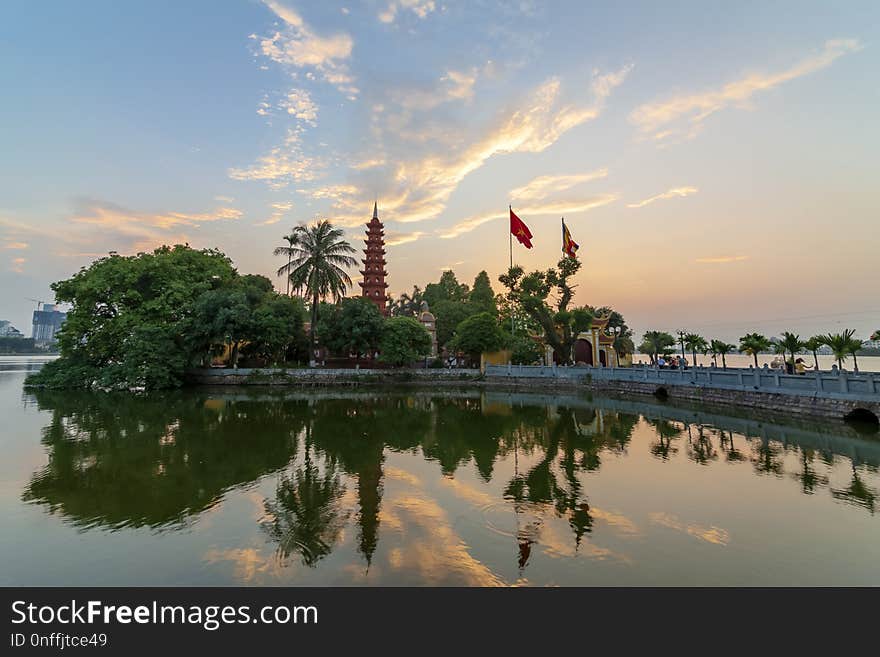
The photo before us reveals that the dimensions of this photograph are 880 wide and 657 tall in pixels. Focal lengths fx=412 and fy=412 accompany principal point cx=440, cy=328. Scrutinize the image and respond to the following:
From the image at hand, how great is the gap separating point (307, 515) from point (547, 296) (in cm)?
3035

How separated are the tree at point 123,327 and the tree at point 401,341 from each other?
47.9ft

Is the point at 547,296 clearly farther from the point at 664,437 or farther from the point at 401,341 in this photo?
the point at 664,437

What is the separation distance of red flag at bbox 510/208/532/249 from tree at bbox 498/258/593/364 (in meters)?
3.76

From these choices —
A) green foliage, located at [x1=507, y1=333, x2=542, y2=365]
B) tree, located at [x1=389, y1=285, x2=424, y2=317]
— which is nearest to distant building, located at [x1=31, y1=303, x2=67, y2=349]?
tree, located at [x1=389, y1=285, x2=424, y2=317]

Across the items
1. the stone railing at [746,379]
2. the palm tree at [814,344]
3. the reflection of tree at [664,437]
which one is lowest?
the reflection of tree at [664,437]

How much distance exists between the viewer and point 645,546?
520 centimetres

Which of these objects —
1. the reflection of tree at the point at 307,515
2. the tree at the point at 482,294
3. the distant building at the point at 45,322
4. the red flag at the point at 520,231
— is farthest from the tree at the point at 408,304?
the distant building at the point at 45,322

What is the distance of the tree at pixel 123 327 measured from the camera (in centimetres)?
2820

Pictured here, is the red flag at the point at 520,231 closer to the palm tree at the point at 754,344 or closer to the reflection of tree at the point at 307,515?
the palm tree at the point at 754,344

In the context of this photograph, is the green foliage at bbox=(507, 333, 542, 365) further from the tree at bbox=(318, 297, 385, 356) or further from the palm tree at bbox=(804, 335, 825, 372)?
the palm tree at bbox=(804, 335, 825, 372)

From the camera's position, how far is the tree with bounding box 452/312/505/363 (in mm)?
34844
